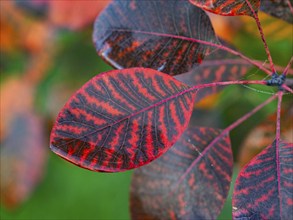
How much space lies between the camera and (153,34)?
2.78 feet

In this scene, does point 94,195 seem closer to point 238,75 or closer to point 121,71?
point 238,75

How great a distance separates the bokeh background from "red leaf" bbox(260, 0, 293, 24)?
20 centimetres

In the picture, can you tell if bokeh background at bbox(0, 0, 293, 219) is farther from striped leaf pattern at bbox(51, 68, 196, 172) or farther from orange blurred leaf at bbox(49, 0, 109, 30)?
striped leaf pattern at bbox(51, 68, 196, 172)

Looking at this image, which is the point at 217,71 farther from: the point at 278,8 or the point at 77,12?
the point at 77,12

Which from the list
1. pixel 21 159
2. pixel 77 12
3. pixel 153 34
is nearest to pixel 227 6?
pixel 153 34

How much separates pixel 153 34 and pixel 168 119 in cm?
19

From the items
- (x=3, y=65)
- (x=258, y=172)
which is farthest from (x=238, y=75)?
(x=3, y=65)

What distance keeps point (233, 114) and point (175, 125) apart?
2.48 feet

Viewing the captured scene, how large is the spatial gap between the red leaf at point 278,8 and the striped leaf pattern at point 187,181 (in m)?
0.24

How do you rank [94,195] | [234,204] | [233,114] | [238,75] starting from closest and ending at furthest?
1. [234,204]
2. [238,75]
3. [233,114]
4. [94,195]

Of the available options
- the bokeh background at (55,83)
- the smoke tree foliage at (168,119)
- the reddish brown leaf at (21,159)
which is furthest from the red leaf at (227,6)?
the reddish brown leaf at (21,159)

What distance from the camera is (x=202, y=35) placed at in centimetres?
84

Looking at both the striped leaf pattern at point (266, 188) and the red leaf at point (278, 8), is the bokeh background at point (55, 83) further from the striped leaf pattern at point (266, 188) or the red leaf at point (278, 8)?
the striped leaf pattern at point (266, 188)

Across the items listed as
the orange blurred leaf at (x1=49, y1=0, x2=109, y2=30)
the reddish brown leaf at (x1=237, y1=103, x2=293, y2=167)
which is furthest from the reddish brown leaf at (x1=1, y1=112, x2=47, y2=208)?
the reddish brown leaf at (x1=237, y1=103, x2=293, y2=167)
